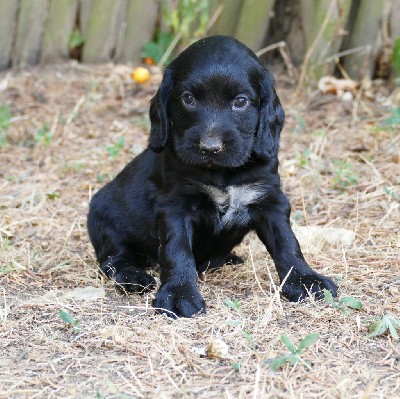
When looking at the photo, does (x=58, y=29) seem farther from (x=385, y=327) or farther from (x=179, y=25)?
(x=385, y=327)

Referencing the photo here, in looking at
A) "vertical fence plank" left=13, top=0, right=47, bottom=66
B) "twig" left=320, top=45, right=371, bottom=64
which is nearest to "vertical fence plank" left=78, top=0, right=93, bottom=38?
"vertical fence plank" left=13, top=0, right=47, bottom=66

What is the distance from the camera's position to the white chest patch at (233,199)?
411 cm

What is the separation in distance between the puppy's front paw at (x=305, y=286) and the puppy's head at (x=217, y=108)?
63cm

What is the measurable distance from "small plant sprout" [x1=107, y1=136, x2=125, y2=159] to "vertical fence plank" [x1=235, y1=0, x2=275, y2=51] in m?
1.68

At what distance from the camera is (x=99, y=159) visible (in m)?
6.71

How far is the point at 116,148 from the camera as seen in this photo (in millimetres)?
6738

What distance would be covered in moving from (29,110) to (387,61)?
334cm

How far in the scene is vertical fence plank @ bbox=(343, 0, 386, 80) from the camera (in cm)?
709

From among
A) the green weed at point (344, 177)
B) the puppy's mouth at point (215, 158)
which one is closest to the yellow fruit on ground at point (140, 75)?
the green weed at point (344, 177)

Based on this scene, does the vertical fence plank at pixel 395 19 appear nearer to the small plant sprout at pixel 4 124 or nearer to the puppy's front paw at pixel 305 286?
the small plant sprout at pixel 4 124

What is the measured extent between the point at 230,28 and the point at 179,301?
175 inches

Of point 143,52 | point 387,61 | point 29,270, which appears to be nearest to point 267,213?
point 29,270

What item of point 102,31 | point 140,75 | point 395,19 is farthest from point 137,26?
point 395,19

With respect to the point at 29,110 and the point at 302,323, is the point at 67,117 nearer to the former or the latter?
the point at 29,110
